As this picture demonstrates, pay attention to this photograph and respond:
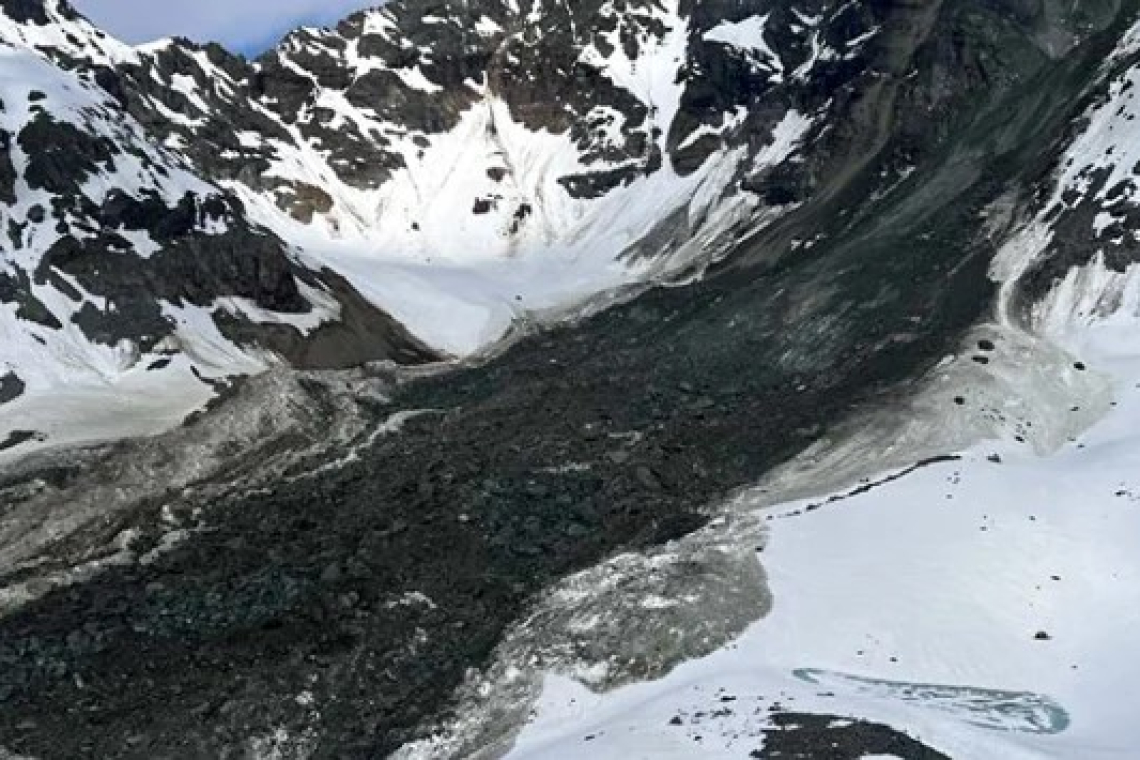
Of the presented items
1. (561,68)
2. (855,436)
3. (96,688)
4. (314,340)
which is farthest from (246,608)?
(561,68)

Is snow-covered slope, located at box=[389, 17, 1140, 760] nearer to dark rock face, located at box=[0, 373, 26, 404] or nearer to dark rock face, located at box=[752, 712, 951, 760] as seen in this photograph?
dark rock face, located at box=[752, 712, 951, 760]

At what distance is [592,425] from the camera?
53.2 meters

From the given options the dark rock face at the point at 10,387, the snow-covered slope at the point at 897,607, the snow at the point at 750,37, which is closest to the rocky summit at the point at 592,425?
the snow-covered slope at the point at 897,607

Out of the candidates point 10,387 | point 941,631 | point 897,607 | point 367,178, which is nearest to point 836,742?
point 941,631

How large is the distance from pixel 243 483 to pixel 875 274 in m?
31.7

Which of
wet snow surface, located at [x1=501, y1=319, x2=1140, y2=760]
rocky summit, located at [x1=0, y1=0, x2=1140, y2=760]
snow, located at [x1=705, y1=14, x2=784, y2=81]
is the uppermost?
snow, located at [x1=705, y1=14, x2=784, y2=81]

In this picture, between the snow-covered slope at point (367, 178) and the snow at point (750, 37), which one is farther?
the snow at point (750, 37)

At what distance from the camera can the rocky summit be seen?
3100 centimetres

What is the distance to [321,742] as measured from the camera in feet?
A: 99.2

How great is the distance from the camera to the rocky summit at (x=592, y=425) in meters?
31.0

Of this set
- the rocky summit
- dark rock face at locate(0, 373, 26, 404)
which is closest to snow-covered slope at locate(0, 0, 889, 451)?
dark rock face at locate(0, 373, 26, 404)

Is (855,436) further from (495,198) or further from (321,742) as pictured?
(495,198)

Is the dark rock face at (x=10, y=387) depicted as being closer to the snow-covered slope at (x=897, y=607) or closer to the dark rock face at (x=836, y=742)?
the snow-covered slope at (x=897, y=607)

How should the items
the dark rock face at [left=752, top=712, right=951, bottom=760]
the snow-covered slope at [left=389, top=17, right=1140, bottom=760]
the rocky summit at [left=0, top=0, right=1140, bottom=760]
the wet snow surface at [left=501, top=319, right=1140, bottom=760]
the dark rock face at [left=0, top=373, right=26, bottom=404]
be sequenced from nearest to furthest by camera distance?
the dark rock face at [left=752, top=712, right=951, bottom=760] < the wet snow surface at [left=501, top=319, right=1140, bottom=760] < the snow-covered slope at [left=389, top=17, right=1140, bottom=760] < the rocky summit at [left=0, top=0, right=1140, bottom=760] < the dark rock face at [left=0, top=373, right=26, bottom=404]
